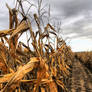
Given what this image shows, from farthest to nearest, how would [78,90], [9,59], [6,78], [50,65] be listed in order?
1. [78,90]
2. [50,65]
3. [9,59]
4. [6,78]

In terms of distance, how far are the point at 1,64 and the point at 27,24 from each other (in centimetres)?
44

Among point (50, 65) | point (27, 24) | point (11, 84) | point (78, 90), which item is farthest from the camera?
point (78, 90)

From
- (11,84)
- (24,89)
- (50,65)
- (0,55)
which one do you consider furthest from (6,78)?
(50,65)

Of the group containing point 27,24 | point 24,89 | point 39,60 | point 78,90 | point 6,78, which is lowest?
point 78,90

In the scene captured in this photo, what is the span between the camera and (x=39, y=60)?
122cm

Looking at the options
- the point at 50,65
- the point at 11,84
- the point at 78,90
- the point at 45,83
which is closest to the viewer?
the point at 11,84

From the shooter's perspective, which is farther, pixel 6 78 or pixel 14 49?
pixel 14 49

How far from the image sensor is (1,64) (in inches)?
52.8

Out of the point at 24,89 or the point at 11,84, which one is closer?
the point at 11,84

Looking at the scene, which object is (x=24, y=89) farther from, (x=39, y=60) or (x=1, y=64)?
(x=39, y=60)

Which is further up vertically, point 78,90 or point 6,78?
point 6,78

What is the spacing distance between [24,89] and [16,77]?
73 cm

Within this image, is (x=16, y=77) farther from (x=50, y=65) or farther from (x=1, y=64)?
(x=50, y=65)

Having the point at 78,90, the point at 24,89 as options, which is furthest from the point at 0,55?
the point at 78,90
